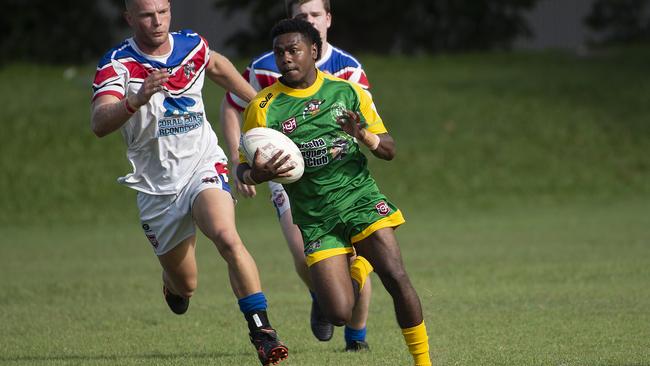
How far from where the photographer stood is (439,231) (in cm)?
1709

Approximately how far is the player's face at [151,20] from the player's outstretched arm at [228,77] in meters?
0.47

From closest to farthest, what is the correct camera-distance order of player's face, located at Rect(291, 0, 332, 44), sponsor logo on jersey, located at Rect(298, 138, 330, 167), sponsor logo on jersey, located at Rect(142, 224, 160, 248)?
sponsor logo on jersey, located at Rect(298, 138, 330, 167), sponsor logo on jersey, located at Rect(142, 224, 160, 248), player's face, located at Rect(291, 0, 332, 44)

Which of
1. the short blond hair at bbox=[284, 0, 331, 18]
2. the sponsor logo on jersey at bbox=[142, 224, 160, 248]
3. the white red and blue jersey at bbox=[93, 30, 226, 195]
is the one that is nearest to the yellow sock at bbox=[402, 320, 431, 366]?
the white red and blue jersey at bbox=[93, 30, 226, 195]

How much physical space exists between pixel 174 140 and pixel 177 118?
0.14m

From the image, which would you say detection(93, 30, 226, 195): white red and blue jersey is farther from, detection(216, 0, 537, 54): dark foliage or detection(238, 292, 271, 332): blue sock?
detection(216, 0, 537, 54): dark foliage

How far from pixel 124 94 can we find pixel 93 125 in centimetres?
34

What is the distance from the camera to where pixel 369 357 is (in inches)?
283

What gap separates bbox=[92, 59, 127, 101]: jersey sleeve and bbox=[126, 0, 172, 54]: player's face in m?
0.25

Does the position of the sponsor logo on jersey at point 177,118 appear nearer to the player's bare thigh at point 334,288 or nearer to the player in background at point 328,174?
the player in background at point 328,174

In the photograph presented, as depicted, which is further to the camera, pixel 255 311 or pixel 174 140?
pixel 174 140

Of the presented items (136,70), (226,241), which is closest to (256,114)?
(226,241)

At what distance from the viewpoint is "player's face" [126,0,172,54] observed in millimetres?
6918

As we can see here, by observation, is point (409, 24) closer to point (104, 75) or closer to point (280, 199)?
point (280, 199)

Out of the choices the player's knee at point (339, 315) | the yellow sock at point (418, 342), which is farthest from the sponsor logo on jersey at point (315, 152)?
the yellow sock at point (418, 342)
